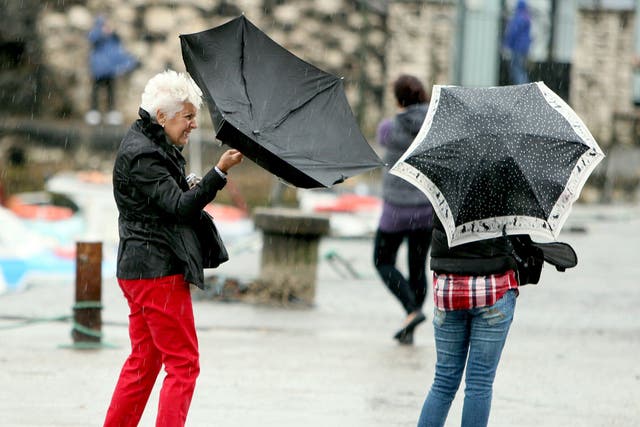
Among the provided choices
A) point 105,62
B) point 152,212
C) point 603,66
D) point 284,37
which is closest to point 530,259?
point 152,212

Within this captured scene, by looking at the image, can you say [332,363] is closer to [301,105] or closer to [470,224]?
[301,105]

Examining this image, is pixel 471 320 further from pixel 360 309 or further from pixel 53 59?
pixel 53 59

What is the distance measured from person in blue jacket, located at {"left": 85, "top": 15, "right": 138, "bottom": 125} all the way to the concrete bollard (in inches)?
625

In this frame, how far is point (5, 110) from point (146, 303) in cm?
2330

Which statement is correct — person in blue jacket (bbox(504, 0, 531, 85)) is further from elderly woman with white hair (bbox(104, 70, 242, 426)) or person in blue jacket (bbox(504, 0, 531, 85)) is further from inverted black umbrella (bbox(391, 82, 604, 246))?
elderly woman with white hair (bbox(104, 70, 242, 426))

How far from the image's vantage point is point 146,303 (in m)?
5.74

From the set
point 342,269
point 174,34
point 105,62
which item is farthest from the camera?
point 174,34

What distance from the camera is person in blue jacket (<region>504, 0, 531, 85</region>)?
24.7 meters

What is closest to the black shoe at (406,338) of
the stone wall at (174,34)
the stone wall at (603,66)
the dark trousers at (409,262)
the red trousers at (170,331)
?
the dark trousers at (409,262)

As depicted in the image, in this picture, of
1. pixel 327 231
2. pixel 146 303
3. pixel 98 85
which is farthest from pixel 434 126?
pixel 98 85

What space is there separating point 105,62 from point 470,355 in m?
22.2

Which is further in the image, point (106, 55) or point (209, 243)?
point (106, 55)

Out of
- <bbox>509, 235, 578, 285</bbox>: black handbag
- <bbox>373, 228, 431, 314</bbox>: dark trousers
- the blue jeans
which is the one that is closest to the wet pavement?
<bbox>373, 228, 431, 314</bbox>: dark trousers

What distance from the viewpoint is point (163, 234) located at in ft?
18.7
